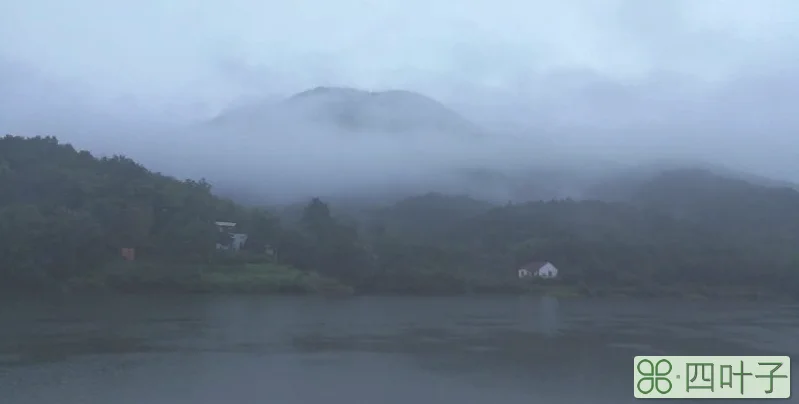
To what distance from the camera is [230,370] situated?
14.2m

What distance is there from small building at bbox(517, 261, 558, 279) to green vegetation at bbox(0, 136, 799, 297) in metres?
0.57

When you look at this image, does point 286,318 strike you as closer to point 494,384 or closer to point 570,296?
point 494,384

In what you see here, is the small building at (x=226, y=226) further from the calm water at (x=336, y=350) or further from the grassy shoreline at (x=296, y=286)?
the calm water at (x=336, y=350)

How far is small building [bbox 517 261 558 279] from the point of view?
47.4m

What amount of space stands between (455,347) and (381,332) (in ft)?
11.2

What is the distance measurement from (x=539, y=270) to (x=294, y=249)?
15.8 metres

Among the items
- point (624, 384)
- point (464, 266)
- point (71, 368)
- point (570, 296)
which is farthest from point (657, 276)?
point (71, 368)

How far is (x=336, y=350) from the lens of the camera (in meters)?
16.9

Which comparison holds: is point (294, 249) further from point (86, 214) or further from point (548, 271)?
point (548, 271)

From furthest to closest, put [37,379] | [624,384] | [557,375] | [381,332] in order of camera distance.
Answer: [381,332] → [557,375] → [624,384] → [37,379]

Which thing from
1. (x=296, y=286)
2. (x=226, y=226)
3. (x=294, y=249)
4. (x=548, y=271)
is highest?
(x=226, y=226)

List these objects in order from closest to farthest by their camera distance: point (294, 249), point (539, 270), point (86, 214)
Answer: point (86, 214), point (294, 249), point (539, 270)

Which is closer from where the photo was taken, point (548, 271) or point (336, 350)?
point (336, 350)

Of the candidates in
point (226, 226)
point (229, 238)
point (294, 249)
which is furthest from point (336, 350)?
point (226, 226)
